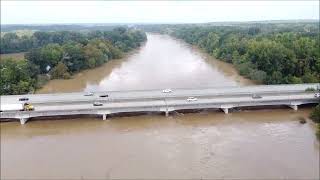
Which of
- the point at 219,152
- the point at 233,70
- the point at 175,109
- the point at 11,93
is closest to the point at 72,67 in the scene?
the point at 11,93

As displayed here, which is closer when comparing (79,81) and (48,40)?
(79,81)

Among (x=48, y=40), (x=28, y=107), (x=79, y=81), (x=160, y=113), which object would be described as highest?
(x=48, y=40)

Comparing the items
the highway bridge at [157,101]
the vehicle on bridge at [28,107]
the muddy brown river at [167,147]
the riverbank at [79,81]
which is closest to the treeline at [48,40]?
the riverbank at [79,81]

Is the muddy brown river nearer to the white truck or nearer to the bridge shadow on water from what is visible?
the bridge shadow on water

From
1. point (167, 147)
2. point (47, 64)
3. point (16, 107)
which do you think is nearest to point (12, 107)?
point (16, 107)

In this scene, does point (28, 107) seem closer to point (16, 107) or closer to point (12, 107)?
point (16, 107)
